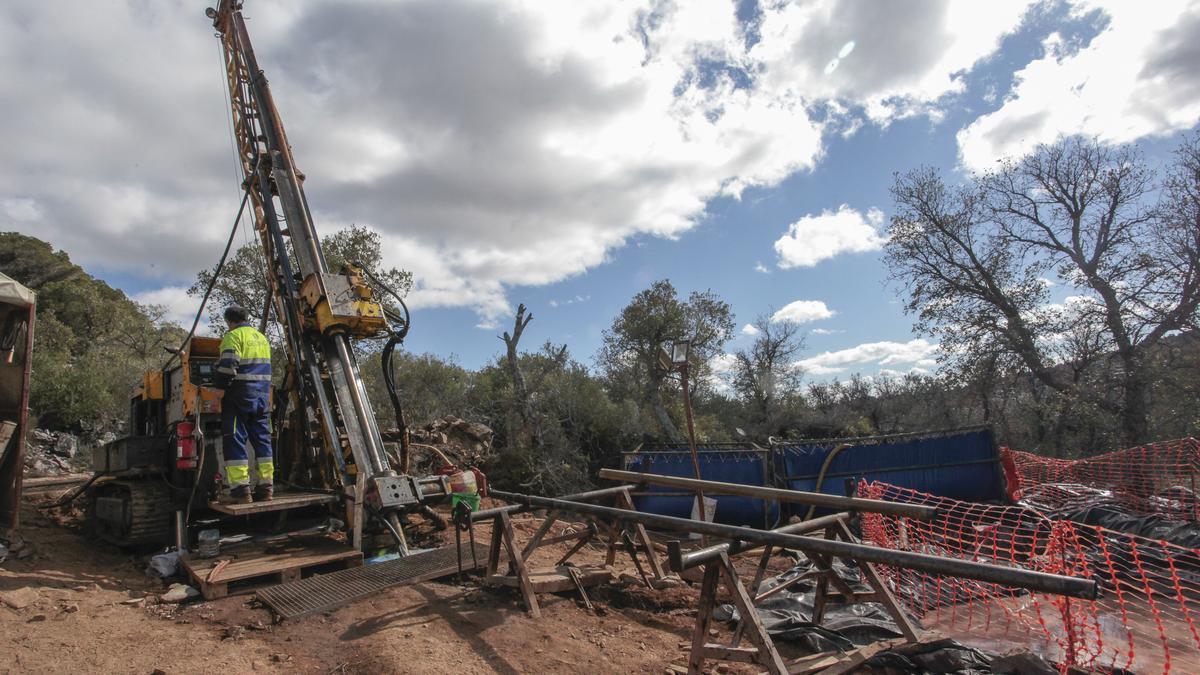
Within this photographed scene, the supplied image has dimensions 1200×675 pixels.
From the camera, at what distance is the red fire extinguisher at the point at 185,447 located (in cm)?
581

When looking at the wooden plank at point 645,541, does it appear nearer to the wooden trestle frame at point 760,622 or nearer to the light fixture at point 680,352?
the wooden trestle frame at point 760,622

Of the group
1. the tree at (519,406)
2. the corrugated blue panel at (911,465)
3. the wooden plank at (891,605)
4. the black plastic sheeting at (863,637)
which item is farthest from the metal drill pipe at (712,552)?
the tree at (519,406)

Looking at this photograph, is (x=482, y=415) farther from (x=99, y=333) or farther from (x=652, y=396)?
(x=99, y=333)

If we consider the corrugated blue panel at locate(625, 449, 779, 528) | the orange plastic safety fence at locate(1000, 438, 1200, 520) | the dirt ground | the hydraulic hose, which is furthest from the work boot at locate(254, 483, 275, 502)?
the orange plastic safety fence at locate(1000, 438, 1200, 520)

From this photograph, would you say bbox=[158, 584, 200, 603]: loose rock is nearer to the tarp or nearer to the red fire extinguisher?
the red fire extinguisher

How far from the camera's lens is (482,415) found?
18.0 m

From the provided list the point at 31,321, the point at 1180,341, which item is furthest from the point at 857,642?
the point at 1180,341

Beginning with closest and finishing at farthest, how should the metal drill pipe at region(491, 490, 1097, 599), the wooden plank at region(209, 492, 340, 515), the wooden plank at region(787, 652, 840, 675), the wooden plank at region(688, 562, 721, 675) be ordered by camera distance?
1. the metal drill pipe at region(491, 490, 1097, 599)
2. the wooden plank at region(688, 562, 721, 675)
3. the wooden plank at region(787, 652, 840, 675)
4. the wooden plank at region(209, 492, 340, 515)

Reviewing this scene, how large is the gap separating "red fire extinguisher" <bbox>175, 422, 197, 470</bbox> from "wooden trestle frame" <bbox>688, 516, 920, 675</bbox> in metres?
4.97

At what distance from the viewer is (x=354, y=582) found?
517 centimetres

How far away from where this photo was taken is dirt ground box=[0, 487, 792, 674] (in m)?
3.79

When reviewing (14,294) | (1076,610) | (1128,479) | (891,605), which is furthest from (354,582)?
(1128,479)

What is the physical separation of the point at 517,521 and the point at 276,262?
487 cm

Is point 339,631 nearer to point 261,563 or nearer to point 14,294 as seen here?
point 261,563
